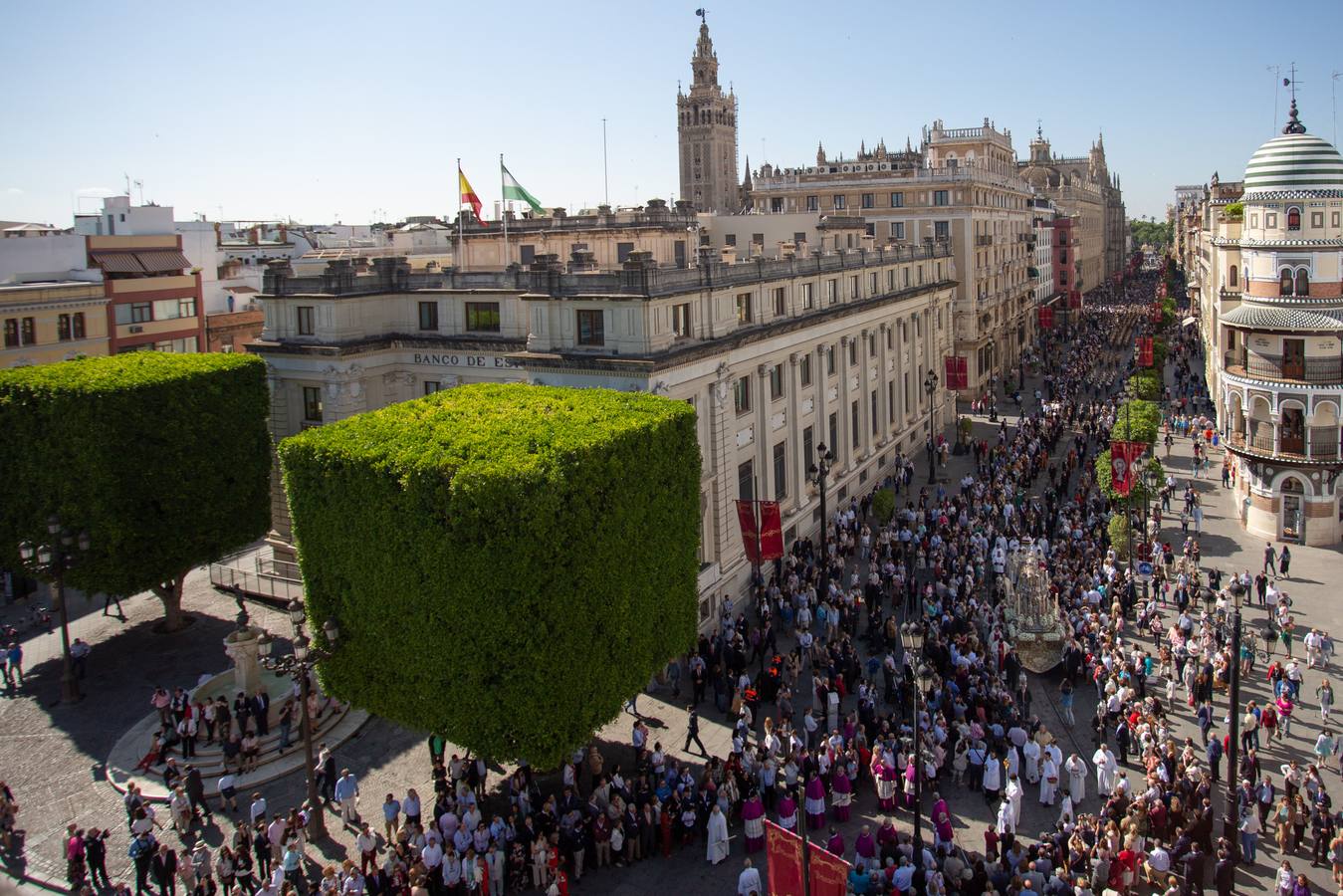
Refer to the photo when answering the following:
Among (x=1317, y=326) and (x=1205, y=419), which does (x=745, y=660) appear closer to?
(x=1317, y=326)

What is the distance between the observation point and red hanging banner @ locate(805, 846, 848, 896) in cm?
1695

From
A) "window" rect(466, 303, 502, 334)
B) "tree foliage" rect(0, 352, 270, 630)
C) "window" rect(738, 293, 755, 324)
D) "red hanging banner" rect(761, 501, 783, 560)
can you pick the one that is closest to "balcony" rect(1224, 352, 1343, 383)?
"window" rect(738, 293, 755, 324)

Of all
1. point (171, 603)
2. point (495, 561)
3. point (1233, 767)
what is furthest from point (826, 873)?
point (171, 603)

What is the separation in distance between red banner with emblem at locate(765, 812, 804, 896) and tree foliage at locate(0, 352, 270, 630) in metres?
22.4

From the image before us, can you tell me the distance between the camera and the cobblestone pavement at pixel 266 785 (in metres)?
21.8

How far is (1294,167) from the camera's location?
41.7 meters

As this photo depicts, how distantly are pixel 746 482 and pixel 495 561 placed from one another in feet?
57.3

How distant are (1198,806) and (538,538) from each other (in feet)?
45.8

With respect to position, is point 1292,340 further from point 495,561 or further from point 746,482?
point 495,561

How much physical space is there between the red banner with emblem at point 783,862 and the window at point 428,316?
27.0 m

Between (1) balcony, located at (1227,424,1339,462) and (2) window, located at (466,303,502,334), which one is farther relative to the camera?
(1) balcony, located at (1227,424,1339,462)

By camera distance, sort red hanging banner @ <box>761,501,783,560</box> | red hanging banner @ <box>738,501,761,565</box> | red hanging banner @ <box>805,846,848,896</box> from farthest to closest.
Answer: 1. red hanging banner @ <box>738,501,761,565</box>
2. red hanging banner @ <box>761,501,783,560</box>
3. red hanging banner @ <box>805,846,848,896</box>

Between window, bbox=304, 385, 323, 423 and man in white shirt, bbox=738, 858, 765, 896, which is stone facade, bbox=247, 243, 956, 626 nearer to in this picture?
window, bbox=304, 385, 323, 423

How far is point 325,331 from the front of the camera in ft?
129
